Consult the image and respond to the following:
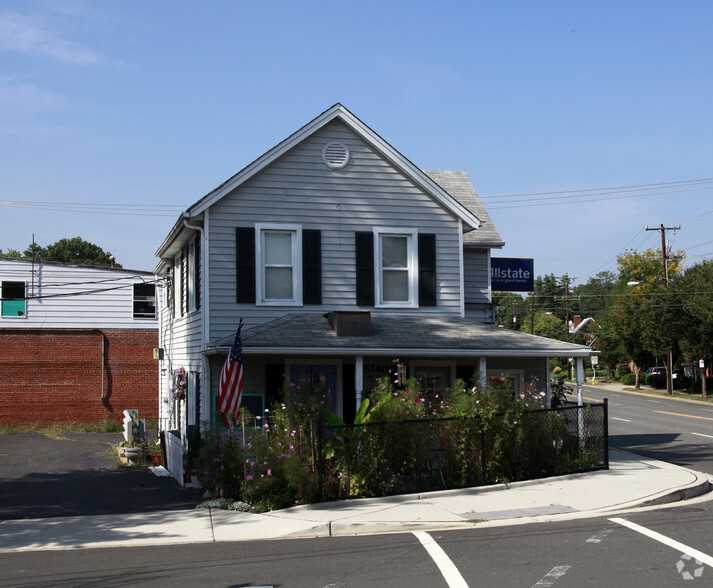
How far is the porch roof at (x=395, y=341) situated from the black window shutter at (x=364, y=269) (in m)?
0.47

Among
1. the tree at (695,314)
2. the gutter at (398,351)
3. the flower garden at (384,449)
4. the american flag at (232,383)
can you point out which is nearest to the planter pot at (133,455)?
the gutter at (398,351)

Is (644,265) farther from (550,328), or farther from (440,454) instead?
(440,454)

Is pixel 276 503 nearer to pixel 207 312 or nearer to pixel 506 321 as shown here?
pixel 207 312

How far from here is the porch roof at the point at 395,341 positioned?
15273 millimetres

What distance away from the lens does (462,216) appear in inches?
736

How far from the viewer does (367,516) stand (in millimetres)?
11109

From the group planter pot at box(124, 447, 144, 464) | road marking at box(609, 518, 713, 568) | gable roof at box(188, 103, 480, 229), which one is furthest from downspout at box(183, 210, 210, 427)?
road marking at box(609, 518, 713, 568)

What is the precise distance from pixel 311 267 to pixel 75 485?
687 centimetres

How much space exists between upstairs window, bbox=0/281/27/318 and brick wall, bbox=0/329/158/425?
1060 mm

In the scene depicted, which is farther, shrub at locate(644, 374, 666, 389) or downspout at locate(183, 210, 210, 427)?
shrub at locate(644, 374, 666, 389)

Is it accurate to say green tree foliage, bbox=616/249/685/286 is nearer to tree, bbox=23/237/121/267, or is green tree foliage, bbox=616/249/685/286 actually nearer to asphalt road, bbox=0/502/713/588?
tree, bbox=23/237/121/267

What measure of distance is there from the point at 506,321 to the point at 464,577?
411 ft

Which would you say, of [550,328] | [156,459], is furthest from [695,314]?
[550,328]

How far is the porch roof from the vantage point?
601 inches
